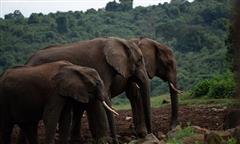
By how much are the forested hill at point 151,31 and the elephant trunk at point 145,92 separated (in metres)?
14.9

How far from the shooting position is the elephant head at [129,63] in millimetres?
8750

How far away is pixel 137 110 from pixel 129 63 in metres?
0.95

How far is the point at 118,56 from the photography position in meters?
8.82

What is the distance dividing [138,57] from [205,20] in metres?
27.2

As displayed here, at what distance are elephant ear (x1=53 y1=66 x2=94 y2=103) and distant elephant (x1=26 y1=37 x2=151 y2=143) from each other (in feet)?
3.49

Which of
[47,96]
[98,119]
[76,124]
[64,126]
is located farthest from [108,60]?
[64,126]

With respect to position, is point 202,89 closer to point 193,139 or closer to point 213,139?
point 193,139

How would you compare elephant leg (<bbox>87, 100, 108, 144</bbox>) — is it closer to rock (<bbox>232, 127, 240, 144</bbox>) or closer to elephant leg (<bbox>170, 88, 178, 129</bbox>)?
elephant leg (<bbox>170, 88, 178, 129</bbox>)

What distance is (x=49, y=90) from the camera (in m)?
7.20

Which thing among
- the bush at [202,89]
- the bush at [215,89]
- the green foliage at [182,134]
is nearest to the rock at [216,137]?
the green foliage at [182,134]

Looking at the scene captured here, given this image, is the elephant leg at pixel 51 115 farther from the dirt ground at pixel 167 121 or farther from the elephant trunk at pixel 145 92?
the elephant trunk at pixel 145 92

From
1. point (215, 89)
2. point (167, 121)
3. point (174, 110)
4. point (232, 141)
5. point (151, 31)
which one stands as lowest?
point (151, 31)

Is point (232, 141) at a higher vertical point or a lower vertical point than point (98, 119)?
higher

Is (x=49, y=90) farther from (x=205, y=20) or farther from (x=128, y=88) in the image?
(x=205, y=20)
